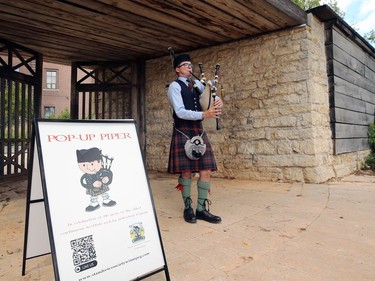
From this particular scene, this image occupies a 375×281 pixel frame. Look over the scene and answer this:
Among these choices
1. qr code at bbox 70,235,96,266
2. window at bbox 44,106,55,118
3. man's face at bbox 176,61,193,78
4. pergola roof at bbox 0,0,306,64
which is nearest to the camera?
qr code at bbox 70,235,96,266

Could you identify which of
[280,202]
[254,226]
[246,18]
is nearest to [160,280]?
[254,226]

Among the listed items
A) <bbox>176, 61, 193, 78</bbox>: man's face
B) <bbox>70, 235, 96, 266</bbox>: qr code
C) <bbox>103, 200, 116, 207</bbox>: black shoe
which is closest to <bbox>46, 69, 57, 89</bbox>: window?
<bbox>176, 61, 193, 78</bbox>: man's face

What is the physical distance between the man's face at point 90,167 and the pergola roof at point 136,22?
2662mm

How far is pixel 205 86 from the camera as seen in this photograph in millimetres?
2734

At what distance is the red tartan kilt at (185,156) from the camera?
2625mm

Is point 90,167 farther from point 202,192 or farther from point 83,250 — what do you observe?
point 202,192

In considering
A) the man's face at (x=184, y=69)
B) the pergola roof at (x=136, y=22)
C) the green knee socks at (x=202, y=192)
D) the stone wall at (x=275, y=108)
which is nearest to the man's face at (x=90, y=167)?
the green knee socks at (x=202, y=192)

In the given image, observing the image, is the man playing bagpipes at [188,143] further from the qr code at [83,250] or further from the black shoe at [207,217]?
the qr code at [83,250]

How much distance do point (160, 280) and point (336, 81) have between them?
14.8 feet

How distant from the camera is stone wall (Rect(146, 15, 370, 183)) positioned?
14.0 ft

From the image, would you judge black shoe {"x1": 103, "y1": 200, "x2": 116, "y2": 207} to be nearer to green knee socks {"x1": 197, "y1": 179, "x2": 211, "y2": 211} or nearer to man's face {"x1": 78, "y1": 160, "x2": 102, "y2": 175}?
man's face {"x1": 78, "y1": 160, "x2": 102, "y2": 175}

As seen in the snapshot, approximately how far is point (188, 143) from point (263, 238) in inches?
39.5

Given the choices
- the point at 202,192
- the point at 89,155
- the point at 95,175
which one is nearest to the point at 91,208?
the point at 95,175

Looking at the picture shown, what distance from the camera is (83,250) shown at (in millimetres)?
1364
